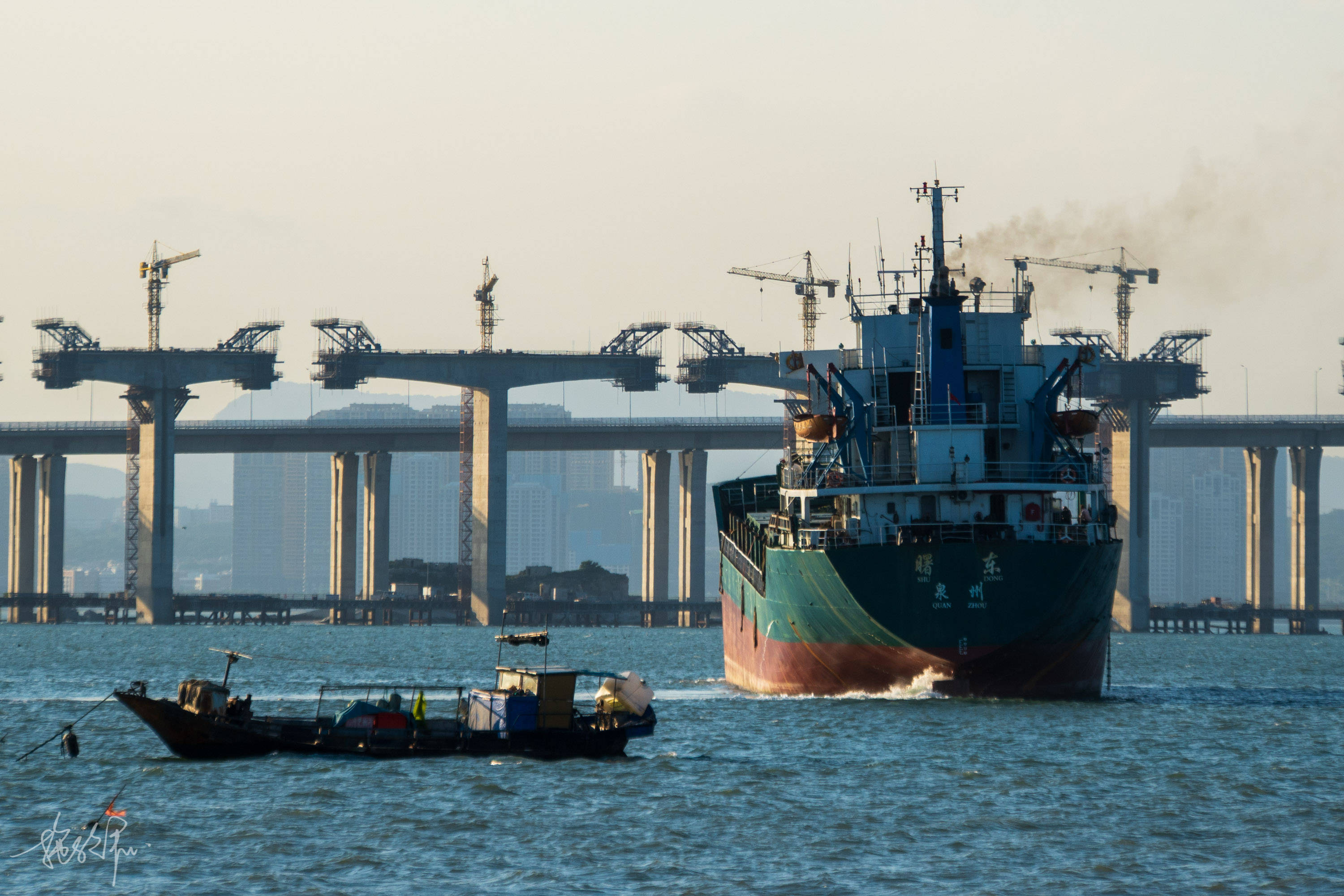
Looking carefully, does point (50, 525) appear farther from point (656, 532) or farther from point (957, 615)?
point (957, 615)

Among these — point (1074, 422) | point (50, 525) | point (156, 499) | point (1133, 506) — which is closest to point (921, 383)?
point (1074, 422)

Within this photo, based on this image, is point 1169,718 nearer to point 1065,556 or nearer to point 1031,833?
point 1065,556

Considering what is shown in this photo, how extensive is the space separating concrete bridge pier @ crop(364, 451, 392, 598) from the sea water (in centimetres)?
12766

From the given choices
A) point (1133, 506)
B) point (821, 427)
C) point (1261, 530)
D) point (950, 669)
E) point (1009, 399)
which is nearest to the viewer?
point (950, 669)

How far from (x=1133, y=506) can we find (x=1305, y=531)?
97.6 ft

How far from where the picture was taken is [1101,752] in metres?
47.1

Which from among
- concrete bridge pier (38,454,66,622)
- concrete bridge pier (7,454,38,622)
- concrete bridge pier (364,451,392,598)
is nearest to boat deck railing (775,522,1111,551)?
concrete bridge pier (364,451,392,598)

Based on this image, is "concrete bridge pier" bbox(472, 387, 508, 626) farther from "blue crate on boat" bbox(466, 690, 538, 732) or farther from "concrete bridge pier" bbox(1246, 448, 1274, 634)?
"blue crate on boat" bbox(466, 690, 538, 732)

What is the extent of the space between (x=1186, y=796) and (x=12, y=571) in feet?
562

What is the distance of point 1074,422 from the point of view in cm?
5838

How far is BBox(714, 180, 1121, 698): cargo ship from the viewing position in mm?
53938

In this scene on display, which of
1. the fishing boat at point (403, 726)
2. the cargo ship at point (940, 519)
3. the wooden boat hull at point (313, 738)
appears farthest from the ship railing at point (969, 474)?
the wooden boat hull at point (313, 738)

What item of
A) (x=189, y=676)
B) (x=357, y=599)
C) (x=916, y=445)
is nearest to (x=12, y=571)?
(x=357, y=599)

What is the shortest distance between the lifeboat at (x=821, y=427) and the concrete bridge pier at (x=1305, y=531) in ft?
465
